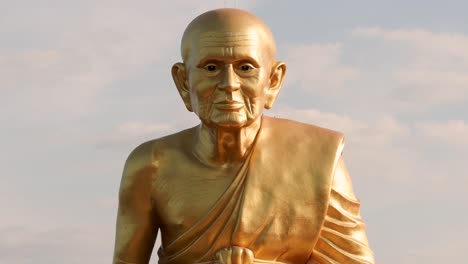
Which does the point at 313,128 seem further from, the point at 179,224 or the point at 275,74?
the point at 179,224

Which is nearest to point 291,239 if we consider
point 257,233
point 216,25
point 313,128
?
point 257,233

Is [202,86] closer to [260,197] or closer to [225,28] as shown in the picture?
[225,28]

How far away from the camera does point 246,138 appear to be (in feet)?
31.3

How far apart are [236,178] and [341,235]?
2.77ft

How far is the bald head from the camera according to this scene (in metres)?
9.22

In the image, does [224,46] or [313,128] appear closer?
[224,46]

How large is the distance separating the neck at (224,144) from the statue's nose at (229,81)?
369mm

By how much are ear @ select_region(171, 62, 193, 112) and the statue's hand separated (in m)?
1.02

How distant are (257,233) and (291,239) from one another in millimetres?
248

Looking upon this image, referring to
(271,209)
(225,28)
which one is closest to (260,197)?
(271,209)

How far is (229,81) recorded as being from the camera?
29.9 ft

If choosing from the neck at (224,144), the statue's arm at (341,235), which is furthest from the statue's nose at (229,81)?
the statue's arm at (341,235)

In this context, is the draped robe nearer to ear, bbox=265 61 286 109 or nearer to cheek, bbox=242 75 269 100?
ear, bbox=265 61 286 109

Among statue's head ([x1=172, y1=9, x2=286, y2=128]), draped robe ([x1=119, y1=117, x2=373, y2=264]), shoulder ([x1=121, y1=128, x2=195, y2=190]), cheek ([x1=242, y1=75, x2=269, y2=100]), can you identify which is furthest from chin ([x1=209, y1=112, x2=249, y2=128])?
shoulder ([x1=121, y1=128, x2=195, y2=190])
